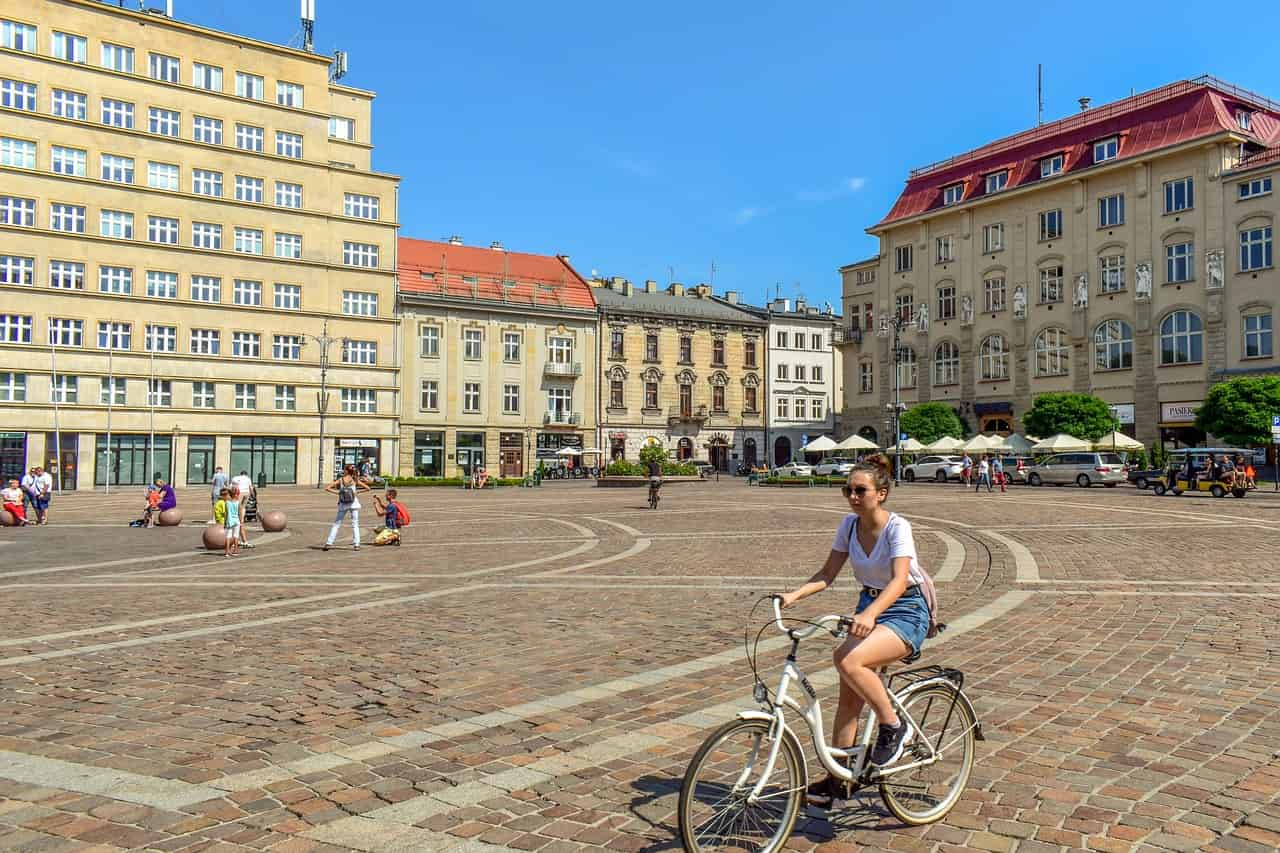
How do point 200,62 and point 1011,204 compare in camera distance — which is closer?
point 200,62

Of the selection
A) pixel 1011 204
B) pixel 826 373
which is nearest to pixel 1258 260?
pixel 1011 204

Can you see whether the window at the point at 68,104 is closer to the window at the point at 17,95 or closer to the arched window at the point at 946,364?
the window at the point at 17,95

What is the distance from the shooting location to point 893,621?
4.46 m

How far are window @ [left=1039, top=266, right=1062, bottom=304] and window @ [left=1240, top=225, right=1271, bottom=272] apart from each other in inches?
403

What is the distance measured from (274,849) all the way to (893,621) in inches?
116

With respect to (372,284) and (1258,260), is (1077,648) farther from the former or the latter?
(372,284)

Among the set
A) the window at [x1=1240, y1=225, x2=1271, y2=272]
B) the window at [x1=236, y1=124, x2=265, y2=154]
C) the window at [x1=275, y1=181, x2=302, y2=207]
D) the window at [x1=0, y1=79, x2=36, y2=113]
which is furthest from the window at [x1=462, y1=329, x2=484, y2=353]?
the window at [x1=1240, y1=225, x2=1271, y2=272]

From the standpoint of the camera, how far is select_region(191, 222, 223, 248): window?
5281cm

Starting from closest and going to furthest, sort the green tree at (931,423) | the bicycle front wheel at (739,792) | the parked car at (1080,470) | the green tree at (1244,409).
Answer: the bicycle front wheel at (739,792) < the green tree at (1244,409) < the parked car at (1080,470) < the green tree at (931,423)

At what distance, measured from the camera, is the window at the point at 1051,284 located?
189 feet

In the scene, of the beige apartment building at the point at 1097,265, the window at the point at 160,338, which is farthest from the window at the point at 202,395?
the beige apartment building at the point at 1097,265

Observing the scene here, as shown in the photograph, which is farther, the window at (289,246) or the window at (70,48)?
the window at (289,246)

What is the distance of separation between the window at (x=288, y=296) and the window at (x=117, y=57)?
13253 mm

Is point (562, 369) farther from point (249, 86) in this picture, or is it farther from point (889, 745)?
point (889, 745)
